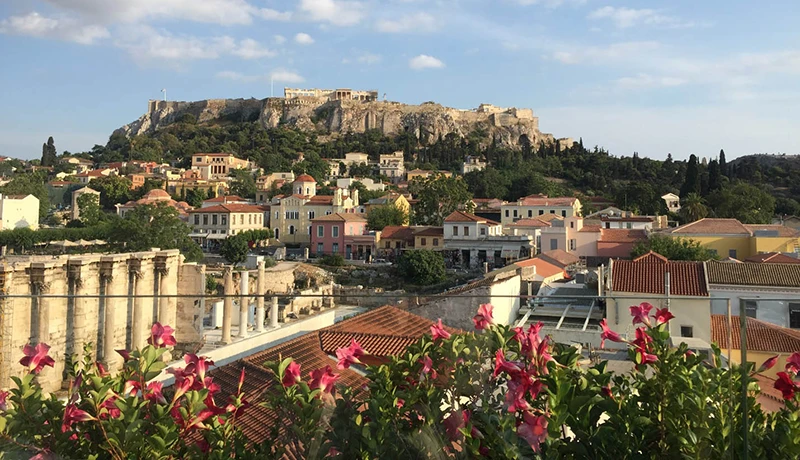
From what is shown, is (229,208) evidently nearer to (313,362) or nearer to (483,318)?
(313,362)

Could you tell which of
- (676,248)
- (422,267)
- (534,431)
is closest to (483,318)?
(534,431)

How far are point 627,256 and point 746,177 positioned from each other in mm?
48918

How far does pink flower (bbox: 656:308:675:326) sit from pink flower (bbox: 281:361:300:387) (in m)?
1.54

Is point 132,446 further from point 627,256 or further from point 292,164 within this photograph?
point 292,164

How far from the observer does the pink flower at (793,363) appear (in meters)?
2.50

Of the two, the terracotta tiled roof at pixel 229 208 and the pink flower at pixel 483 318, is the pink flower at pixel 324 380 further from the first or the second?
the terracotta tiled roof at pixel 229 208

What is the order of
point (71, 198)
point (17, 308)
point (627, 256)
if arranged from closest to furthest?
point (17, 308) → point (627, 256) → point (71, 198)

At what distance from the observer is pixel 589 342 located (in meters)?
3.65

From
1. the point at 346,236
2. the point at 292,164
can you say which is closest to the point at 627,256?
the point at 346,236

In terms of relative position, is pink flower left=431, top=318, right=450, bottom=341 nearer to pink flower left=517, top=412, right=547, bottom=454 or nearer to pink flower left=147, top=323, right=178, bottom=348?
pink flower left=517, top=412, right=547, bottom=454

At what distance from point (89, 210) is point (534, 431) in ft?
182

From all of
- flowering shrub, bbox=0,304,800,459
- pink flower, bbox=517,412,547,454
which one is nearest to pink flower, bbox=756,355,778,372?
flowering shrub, bbox=0,304,800,459

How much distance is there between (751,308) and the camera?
2.73 meters

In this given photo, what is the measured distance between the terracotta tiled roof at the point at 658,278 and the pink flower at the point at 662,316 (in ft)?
40.7
